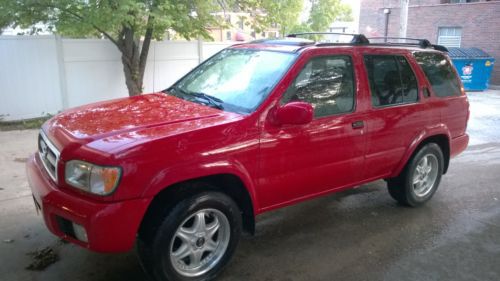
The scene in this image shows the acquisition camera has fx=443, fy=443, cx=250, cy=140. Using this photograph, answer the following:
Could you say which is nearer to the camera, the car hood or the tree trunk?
the car hood

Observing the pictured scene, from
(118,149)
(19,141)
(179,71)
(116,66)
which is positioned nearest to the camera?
(118,149)

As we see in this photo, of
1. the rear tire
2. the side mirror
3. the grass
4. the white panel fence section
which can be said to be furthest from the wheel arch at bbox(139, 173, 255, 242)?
the white panel fence section

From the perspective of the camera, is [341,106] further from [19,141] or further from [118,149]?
[19,141]

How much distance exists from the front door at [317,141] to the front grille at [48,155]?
1503 millimetres

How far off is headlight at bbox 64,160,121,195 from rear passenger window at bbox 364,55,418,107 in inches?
103

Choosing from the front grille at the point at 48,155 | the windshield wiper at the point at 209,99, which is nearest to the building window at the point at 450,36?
the windshield wiper at the point at 209,99

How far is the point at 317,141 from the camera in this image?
381 cm

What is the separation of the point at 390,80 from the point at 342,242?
1706 millimetres

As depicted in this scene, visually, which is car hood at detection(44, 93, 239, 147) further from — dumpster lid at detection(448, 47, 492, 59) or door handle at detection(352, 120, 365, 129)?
dumpster lid at detection(448, 47, 492, 59)

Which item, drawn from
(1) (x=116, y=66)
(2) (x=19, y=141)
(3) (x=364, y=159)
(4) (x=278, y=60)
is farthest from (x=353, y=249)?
(1) (x=116, y=66)

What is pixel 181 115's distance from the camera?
3.48 meters

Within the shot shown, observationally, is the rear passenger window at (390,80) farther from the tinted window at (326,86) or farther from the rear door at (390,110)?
the tinted window at (326,86)

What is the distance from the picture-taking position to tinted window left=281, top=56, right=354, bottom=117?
3757mm

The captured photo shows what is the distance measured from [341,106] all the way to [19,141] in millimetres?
5858
